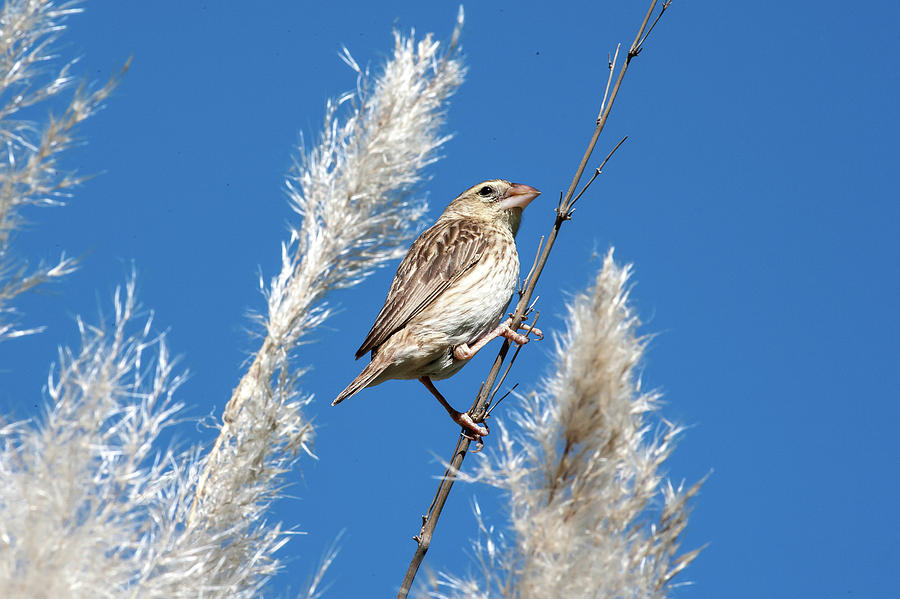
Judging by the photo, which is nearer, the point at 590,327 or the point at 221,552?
the point at 590,327

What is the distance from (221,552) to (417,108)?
112cm

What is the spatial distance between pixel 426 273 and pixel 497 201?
39.6 inches

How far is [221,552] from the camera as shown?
6.04 feet

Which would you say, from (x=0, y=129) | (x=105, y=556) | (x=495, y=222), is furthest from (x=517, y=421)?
(x=495, y=222)

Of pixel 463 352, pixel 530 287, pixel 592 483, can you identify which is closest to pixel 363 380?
pixel 463 352

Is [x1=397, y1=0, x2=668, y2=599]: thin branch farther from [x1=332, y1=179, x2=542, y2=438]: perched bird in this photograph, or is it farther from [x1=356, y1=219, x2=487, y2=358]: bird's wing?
[x1=356, y1=219, x2=487, y2=358]: bird's wing

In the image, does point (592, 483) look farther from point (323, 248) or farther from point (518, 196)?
point (518, 196)

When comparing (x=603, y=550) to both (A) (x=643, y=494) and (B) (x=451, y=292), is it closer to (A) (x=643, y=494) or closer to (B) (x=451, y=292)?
(A) (x=643, y=494)

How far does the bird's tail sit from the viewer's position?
412 cm

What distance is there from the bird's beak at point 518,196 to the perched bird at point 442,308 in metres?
0.35

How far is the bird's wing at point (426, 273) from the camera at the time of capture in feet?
15.1

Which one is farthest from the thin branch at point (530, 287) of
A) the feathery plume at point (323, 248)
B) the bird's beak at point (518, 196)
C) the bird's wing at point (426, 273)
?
the bird's beak at point (518, 196)

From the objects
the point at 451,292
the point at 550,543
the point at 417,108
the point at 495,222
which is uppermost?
the point at 495,222

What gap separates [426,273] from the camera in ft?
15.7
